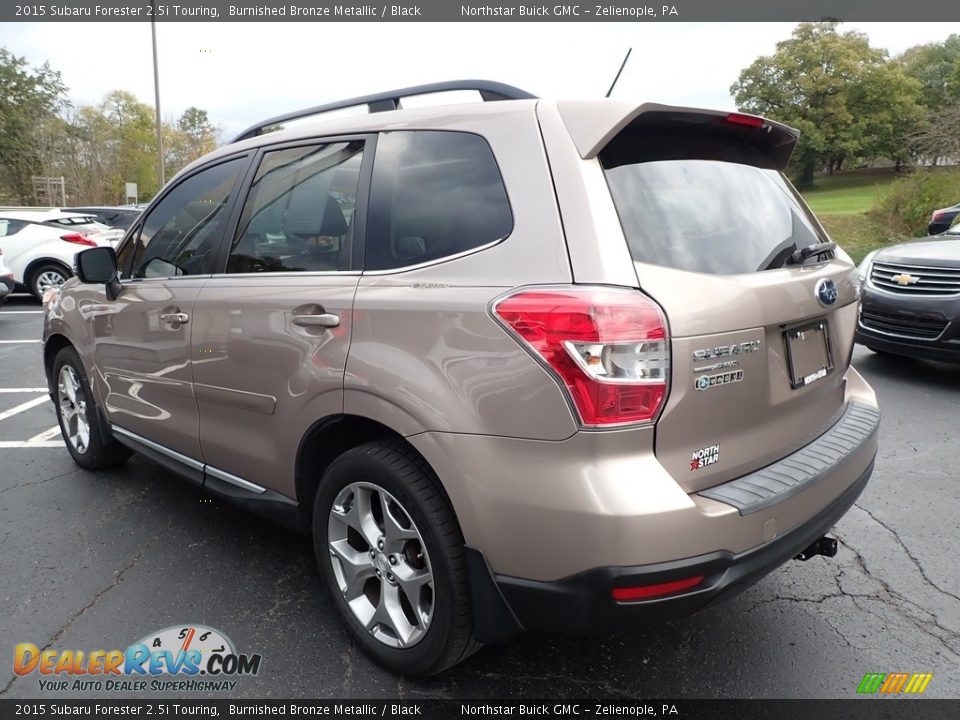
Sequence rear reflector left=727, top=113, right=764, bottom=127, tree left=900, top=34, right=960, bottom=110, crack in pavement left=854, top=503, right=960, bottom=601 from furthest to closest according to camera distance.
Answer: tree left=900, top=34, right=960, bottom=110 → crack in pavement left=854, top=503, right=960, bottom=601 → rear reflector left=727, top=113, right=764, bottom=127

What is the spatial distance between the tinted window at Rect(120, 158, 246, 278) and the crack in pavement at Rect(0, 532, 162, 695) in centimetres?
131

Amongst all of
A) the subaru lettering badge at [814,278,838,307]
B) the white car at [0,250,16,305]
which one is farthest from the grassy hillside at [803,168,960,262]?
the white car at [0,250,16,305]

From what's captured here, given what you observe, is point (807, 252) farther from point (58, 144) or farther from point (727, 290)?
point (58, 144)

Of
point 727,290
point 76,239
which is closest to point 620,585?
point 727,290

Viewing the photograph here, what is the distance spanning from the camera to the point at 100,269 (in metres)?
3.54

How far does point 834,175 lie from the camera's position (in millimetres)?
68375

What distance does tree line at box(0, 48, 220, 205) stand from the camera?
37250 mm

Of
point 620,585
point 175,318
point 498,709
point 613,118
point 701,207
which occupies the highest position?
point 613,118

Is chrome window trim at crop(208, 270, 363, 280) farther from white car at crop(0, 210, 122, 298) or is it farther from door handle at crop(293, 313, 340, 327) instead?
white car at crop(0, 210, 122, 298)

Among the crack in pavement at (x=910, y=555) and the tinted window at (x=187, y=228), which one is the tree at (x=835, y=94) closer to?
the crack in pavement at (x=910, y=555)

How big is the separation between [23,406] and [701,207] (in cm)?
592

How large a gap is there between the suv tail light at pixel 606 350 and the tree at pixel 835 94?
220 feet

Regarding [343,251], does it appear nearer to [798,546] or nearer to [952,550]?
[798,546]

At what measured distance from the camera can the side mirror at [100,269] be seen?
354cm
